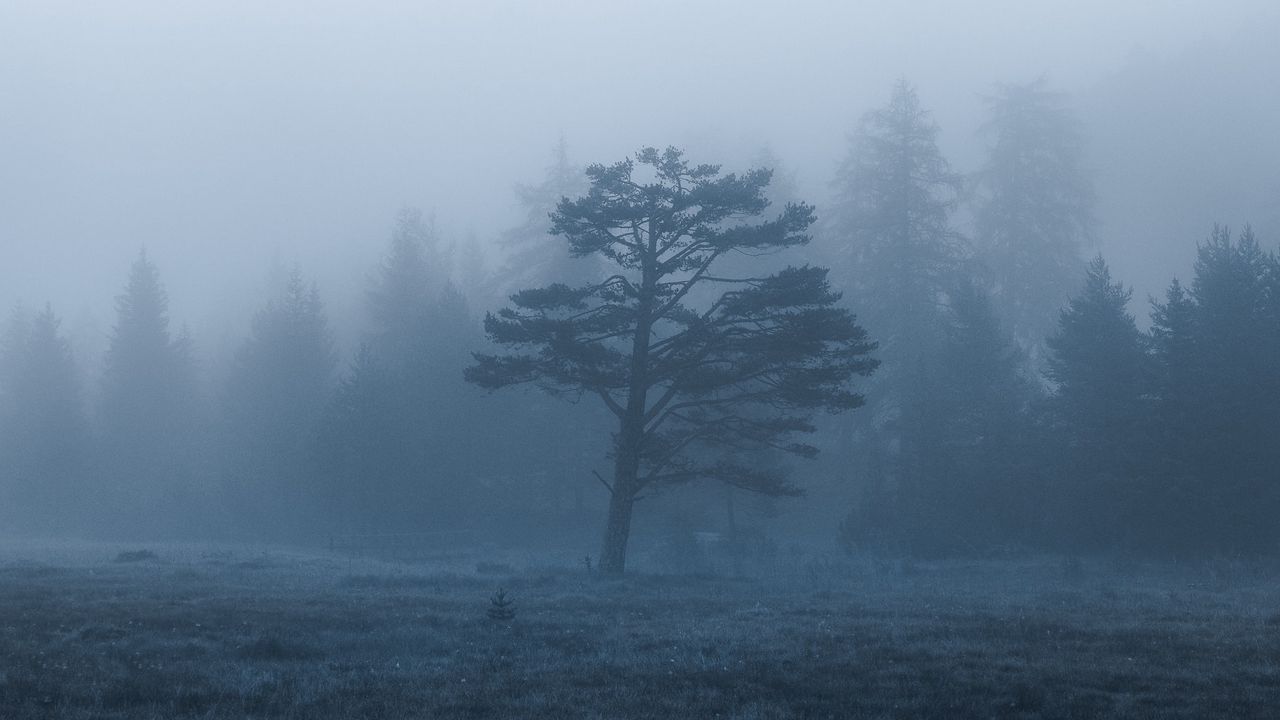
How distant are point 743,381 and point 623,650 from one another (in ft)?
56.8

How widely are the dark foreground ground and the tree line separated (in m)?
7.99

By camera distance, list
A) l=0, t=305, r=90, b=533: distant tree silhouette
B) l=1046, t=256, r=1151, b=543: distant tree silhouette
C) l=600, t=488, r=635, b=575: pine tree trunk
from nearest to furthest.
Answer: l=600, t=488, r=635, b=575: pine tree trunk < l=1046, t=256, r=1151, b=543: distant tree silhouette < l=0, t=305, r=90, b=533: distant tree silhouette

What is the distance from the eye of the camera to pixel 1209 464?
34656 millimetres

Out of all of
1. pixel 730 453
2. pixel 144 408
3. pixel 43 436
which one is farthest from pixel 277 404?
pixel 730 453

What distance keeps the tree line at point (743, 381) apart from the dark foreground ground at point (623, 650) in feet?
26.2

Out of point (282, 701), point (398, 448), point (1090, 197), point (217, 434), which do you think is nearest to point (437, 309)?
point (398, 448)

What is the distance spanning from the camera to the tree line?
3225 cm

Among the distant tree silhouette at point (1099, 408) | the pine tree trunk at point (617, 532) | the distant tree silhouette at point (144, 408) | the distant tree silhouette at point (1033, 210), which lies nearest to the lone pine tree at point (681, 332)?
the pine tree trunk at point (617, 532)

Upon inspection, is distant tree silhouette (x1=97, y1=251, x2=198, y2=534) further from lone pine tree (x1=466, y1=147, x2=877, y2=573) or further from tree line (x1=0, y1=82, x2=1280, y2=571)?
lone pine tree (x1=466, y1=147, x2=877, y2=573)

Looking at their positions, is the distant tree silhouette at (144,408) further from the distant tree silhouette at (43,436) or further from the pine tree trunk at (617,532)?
the pine tree trunk at (617,532)

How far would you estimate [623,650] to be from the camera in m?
15.6

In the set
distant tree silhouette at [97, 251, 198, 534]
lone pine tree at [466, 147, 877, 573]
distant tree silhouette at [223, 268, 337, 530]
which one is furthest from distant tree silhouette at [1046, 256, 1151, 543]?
distant tree silhouette at [97, 251, 198, 534]

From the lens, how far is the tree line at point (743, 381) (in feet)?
106

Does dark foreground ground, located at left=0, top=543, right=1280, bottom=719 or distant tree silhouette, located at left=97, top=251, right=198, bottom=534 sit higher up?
distant tree silhouette, located at left=97, top=251, right=198, bottom=534
